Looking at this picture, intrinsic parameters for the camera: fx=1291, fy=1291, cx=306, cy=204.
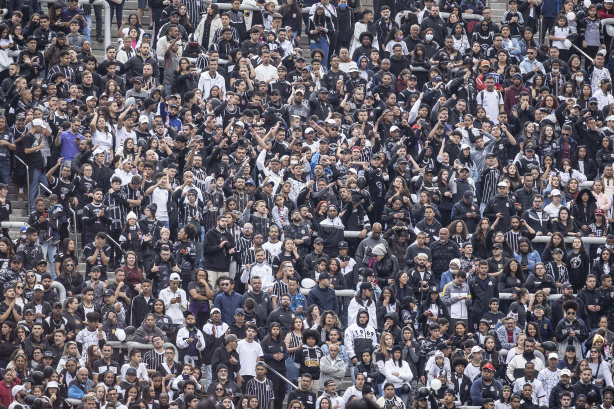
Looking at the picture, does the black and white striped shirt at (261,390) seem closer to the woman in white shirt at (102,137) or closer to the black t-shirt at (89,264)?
the black t-shirt at (89,264)

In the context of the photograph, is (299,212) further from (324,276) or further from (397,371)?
(397,371)

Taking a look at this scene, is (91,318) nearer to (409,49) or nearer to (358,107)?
(358,107)

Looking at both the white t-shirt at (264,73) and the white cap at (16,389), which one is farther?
the white t-shirt at (264,73)

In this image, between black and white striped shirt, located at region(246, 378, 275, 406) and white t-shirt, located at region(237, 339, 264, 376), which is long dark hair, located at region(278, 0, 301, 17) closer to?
white t-shirt, located at region(237, 339, 264, 376)

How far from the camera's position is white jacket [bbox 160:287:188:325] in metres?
21.2

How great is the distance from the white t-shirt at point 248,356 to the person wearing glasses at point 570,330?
5.41 metres

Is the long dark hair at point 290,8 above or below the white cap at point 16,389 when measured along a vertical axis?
above

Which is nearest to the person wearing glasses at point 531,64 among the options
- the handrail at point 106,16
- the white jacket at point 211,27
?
the white jacket at point 211,27

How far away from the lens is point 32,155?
22953 millimetres

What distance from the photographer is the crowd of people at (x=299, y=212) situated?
20.7 m

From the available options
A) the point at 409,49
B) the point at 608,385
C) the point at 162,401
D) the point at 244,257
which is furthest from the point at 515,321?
the point at 409,49

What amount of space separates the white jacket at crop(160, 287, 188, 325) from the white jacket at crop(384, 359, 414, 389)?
11.3ft

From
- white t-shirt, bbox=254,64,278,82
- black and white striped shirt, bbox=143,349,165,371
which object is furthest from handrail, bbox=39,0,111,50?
black and white striped shirt, bbox=143,349,165,371

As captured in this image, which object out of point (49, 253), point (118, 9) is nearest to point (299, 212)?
point (49, 253)
